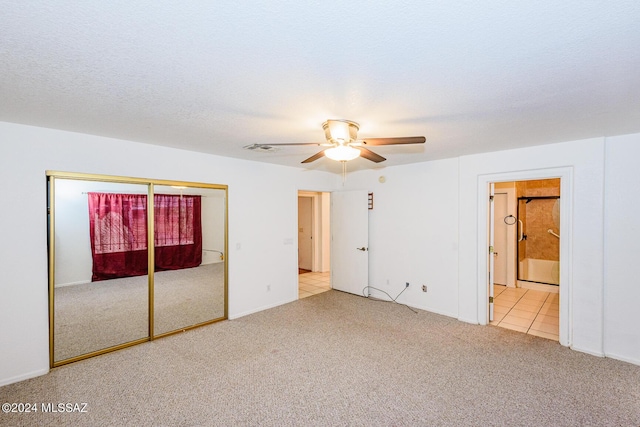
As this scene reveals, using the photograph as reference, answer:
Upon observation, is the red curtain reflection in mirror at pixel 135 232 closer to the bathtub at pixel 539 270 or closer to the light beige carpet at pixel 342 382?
the light beige carpet at pixel 342 382

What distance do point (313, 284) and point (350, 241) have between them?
1.47 meters

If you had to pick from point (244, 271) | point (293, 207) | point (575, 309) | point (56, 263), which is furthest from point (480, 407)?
point (56, 263)

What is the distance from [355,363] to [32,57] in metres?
3.36

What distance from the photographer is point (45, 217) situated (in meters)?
2.81

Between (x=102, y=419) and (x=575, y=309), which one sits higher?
(x=575, y=309)

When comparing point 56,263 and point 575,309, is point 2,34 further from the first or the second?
point 575,309

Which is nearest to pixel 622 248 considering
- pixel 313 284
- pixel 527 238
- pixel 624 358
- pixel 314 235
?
pixel 624 358

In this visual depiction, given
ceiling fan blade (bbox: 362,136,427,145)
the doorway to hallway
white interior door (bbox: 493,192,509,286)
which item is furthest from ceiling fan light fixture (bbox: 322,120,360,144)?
white interior door (bbox: 493,192,509,286)

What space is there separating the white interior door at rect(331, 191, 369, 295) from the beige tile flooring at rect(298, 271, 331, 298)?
34 cm

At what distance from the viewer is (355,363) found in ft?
9.79

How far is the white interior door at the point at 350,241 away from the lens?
17.5 feet

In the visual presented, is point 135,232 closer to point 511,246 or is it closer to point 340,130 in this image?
point 340,130

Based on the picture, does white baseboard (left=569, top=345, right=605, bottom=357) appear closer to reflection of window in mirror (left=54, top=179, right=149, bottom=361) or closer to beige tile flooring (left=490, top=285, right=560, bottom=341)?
beige tile flooring (left=490, top=285, right=560, bottom=341)

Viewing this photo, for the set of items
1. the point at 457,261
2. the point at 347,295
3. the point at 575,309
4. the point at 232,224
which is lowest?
the point at 347,295
